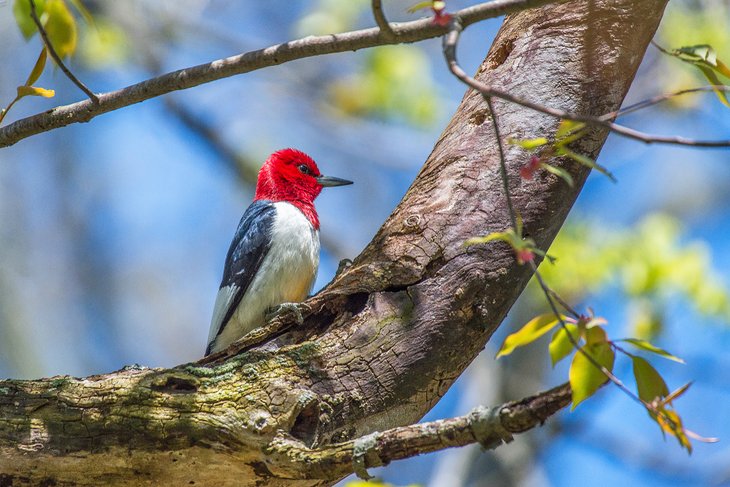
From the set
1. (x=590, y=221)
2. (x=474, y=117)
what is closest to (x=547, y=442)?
(x=590, y=221)

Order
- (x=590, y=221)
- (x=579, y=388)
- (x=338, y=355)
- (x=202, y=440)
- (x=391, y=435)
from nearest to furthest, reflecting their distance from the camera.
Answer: (x=579, y=388) → (x=391, y=435) → (x=202, y=440) → (x=338, y=355) → (x=590, y=221)

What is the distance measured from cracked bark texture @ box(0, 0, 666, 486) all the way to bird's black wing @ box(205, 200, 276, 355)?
4.36 feet

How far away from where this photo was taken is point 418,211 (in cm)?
A: 327

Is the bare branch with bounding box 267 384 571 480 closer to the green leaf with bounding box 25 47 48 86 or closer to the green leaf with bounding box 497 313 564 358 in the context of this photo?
the green leaf with bounding box 497 313 564 358

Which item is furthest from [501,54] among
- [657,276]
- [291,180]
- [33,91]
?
[657,276]

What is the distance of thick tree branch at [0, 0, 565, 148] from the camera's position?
2.24 meters

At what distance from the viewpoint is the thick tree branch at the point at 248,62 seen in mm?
2236

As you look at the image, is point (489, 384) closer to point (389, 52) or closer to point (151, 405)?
point (389, 52)

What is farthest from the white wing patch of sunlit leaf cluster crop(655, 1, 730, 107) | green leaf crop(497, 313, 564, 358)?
sunlit leaf cluster crop(655, 1, 730, 107)

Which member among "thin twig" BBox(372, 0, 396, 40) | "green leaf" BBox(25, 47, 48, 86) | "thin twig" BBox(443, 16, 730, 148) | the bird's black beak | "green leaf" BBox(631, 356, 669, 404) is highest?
the bird's black beak

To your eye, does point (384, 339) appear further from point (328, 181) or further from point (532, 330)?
point (328, 181)

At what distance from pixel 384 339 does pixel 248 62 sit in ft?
3.49

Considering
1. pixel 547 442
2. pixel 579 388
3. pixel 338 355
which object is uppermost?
pixel 547 442

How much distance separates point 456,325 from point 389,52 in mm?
4977
